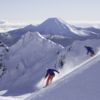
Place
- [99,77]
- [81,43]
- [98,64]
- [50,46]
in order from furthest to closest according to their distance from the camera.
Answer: [50,46] < [81,43] < [98,64] < [99,77]

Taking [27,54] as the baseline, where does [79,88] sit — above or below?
above

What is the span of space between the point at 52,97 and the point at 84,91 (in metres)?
2.34

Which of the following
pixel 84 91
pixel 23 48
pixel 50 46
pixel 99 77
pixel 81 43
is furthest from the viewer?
pixel 23 48

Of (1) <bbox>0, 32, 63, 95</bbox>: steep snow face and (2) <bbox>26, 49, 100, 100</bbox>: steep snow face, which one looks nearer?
(2) <bbox>26, 49, 100, 100</bbox>: steep snow face

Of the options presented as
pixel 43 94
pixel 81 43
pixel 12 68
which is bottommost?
pixel 12 68

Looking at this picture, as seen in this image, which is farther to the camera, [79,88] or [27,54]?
[27,54]

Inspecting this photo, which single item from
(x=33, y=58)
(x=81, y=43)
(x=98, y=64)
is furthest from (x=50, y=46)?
(x=98, y=64)

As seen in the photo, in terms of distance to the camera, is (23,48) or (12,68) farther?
(23,48)

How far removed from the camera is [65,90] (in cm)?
2317

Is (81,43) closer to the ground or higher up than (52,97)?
closer to the ground

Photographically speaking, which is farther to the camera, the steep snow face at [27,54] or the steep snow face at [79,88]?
the steep snow face at [27,54]

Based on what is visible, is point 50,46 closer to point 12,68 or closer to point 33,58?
point 33,58

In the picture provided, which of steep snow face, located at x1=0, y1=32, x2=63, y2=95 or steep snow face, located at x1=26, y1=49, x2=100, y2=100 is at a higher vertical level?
steep snow face, located at x1=26, y1=49, x2=100, y2=100

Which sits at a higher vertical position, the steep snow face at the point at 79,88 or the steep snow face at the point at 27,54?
the steep snow face at the point at 79,88
